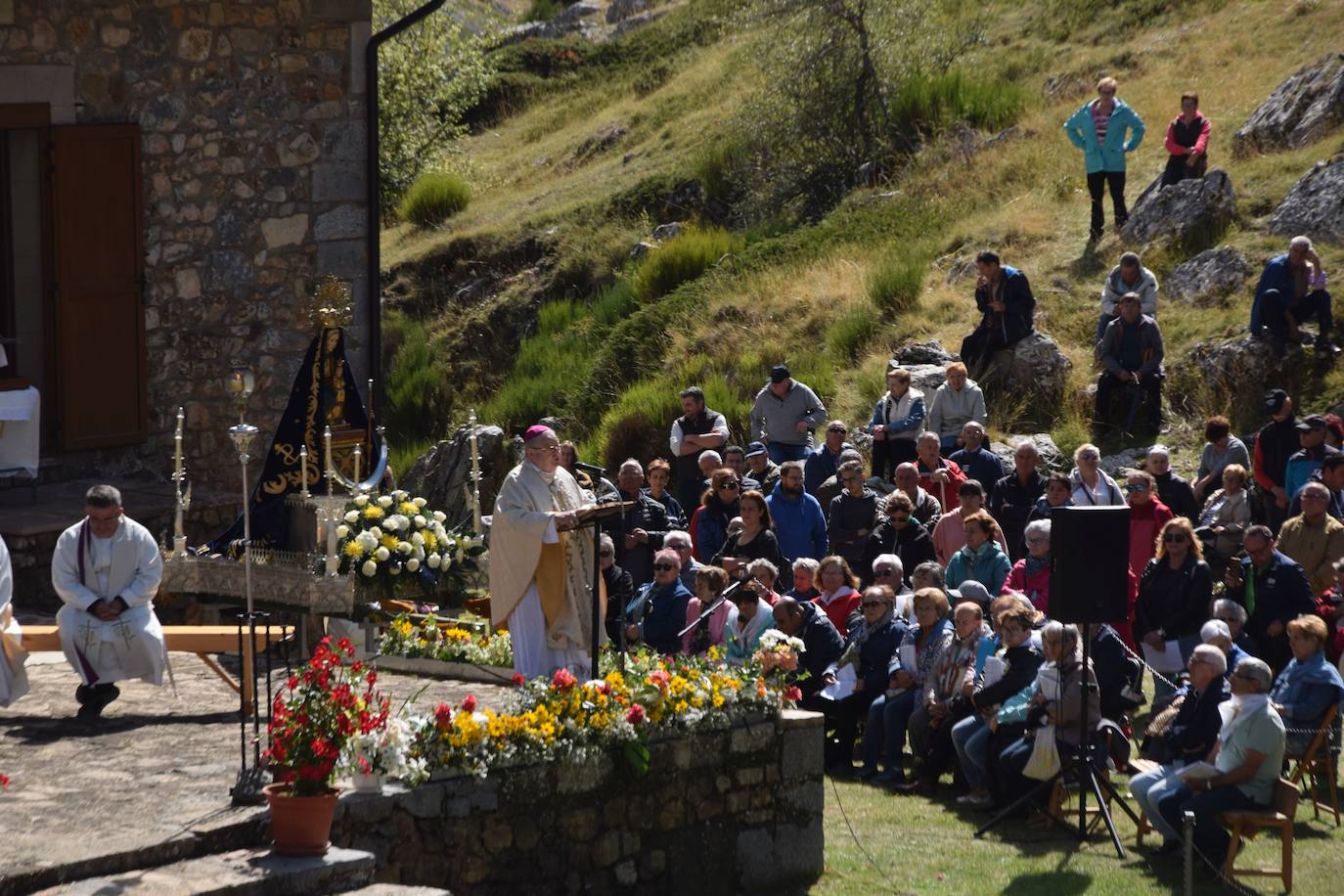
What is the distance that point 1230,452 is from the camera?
46.3ft

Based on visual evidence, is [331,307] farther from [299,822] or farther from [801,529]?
[299,822]

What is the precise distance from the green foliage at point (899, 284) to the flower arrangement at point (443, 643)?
10.1 m

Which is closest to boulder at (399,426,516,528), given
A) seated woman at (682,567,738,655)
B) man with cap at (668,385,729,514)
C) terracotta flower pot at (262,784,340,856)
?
man with cap at (668,385,729,514)

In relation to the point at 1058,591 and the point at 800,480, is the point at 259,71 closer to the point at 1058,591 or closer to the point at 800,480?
the point at 800,480

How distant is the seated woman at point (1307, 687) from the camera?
10.6 m

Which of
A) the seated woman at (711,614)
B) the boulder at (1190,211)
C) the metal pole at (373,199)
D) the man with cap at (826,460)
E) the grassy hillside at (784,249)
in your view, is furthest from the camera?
the grassy hillside at (784,249)

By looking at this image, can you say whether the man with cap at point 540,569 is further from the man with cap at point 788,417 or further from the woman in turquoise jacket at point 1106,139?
the woman in turquoise jacket at point 1106,139

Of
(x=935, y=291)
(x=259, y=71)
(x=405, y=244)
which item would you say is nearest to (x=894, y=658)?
(x=259, y=71)

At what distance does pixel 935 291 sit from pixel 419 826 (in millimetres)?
13368

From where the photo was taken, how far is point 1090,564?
34.3ft

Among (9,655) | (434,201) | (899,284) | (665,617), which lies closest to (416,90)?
(434,201)

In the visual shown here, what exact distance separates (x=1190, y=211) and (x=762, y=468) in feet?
23.0

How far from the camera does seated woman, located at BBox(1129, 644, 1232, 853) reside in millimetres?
10188

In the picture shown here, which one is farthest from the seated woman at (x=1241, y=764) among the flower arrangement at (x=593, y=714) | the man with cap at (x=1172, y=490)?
the man with cap at (x=1172, y=490)
